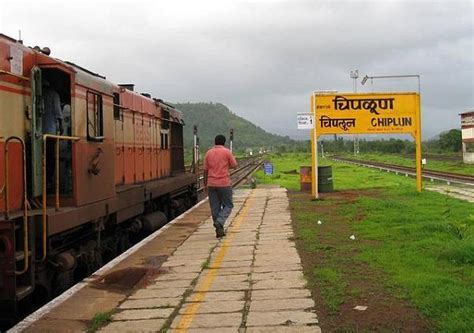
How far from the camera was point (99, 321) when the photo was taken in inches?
218

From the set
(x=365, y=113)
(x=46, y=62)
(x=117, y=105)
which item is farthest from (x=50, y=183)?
(x=365, y=113)

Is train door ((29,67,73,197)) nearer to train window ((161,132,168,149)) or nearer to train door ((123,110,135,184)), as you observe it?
train door ((123,110,135,184))

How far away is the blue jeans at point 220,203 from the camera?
34.4ft

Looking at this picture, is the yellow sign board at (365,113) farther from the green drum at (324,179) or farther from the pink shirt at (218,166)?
the pink shirt at (218,166)

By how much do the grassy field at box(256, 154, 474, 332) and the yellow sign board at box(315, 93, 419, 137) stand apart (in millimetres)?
5568

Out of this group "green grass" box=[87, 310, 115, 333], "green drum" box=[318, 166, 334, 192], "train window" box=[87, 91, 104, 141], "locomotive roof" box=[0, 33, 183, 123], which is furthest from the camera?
"green drum" box=[318, 166, 334, 192]

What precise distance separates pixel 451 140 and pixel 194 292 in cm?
9157

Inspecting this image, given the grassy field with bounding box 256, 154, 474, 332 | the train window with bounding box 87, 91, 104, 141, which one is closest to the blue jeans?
the grassy field with bounding box 256, 154, 474, 332

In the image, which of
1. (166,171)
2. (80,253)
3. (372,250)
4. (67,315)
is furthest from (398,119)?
(67,315)

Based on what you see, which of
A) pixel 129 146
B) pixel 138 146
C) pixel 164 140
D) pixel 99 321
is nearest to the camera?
pixel 99 321

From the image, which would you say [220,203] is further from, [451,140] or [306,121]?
[451,140]

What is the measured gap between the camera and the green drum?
1988 cm

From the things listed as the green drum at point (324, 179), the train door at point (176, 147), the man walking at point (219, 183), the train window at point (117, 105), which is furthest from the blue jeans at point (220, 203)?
the green drum at point (324, 179)

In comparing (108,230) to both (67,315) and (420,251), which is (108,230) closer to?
(67,315)
